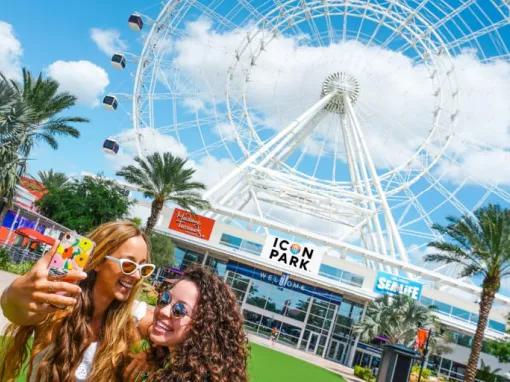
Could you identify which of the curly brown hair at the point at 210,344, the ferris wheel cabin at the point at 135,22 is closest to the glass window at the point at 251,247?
the ferris wheel cabin at the point at 135,22

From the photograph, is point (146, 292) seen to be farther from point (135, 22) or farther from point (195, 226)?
point (195, 226)

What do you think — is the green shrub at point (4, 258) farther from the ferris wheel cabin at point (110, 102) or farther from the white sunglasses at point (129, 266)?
the white sunglasses at point (129, 266)

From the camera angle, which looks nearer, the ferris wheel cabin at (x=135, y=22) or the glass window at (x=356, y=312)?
the ferris wheel cabin at (x=135, y=22)

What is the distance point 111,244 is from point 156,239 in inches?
1554

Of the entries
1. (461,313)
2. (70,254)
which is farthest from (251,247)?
(70,254)

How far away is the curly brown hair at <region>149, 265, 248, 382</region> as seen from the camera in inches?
82.3

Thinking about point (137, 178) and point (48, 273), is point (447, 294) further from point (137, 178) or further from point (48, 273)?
point (48, 273)

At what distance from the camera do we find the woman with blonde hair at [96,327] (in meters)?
2.16

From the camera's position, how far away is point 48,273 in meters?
1.70

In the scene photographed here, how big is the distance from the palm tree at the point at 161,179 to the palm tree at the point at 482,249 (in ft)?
45.9

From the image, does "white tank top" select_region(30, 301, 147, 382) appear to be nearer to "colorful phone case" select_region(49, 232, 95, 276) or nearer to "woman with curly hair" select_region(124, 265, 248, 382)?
"woman with curly hair" select_region(124, 265, 248, 382)

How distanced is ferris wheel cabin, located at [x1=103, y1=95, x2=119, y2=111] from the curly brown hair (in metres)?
34.2

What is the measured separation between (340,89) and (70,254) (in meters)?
36.7

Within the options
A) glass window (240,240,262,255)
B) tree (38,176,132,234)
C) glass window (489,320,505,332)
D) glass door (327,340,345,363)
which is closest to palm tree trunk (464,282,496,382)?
glass door (327,340,345,363)
